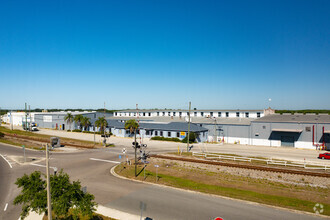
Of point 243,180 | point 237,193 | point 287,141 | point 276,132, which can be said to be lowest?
point 243,180

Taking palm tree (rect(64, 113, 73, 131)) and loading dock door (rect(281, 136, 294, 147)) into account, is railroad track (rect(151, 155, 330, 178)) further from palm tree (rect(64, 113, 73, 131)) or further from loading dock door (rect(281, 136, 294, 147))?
palm tree (rect(64, 113, 73, 131))

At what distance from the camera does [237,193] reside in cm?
1984

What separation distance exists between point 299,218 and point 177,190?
10.2m

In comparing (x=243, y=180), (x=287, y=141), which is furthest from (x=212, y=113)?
(x=243, y=180)

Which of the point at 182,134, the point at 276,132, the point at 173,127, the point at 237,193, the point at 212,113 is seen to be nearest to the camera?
the point at 237,193

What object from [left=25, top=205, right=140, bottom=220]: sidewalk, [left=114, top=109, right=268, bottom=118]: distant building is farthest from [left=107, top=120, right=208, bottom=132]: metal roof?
[left=25, top=205, right=140, bottom=220]: sidewalk

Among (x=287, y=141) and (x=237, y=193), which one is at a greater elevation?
(x=287, y=141)

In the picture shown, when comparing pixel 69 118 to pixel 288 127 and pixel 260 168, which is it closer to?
pixel 260 168

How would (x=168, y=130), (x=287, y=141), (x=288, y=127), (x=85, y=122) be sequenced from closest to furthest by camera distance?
(x=288, y=127)
(x=287, y=141)
(x=168, y=130)
(x=85, y=122)

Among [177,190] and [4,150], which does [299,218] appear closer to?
[177,190]

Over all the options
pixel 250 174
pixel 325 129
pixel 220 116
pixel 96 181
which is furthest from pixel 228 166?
pixel 220 116

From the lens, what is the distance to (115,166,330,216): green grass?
1731 centimetres

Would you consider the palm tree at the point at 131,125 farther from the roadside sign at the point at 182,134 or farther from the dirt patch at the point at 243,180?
the dirt patch at the point at 243,180

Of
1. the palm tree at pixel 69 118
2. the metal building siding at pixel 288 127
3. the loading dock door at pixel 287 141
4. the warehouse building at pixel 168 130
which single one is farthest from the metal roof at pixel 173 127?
the palm tree at pixel 69 118
